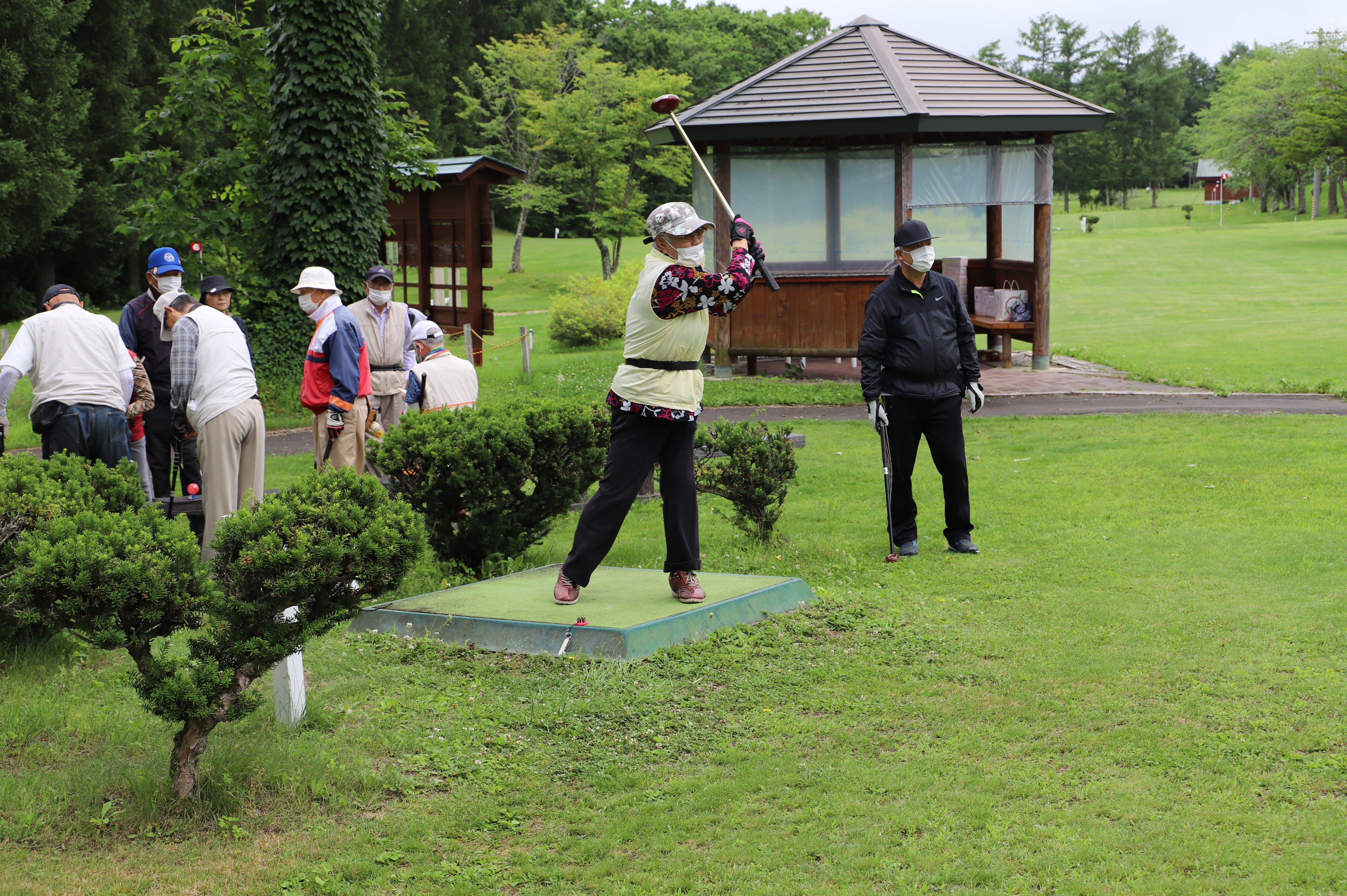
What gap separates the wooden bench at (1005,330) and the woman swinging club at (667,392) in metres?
12.5

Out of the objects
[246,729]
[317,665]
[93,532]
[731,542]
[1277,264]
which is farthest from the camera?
[1277,264]

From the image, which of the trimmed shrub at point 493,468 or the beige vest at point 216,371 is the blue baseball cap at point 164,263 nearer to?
the beige vest at point 216,371

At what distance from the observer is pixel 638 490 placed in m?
6.25

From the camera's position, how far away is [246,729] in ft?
15.5

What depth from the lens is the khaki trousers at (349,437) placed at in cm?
870

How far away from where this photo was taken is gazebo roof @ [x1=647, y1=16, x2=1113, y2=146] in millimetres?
16469

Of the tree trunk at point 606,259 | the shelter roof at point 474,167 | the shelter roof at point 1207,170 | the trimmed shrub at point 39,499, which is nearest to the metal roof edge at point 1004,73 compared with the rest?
the shelter roof at point 474,167

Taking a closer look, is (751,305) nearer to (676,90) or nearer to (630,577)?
(630,577)

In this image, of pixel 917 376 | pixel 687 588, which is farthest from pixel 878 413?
pixel 687 588

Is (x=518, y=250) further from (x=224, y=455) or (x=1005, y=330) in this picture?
(x=224, y=455)

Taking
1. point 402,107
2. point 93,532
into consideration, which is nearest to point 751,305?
point 402,107

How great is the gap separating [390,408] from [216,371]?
7.71 ft

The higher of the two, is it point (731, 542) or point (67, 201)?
point (67, 201)

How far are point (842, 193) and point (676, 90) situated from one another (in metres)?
29.4
